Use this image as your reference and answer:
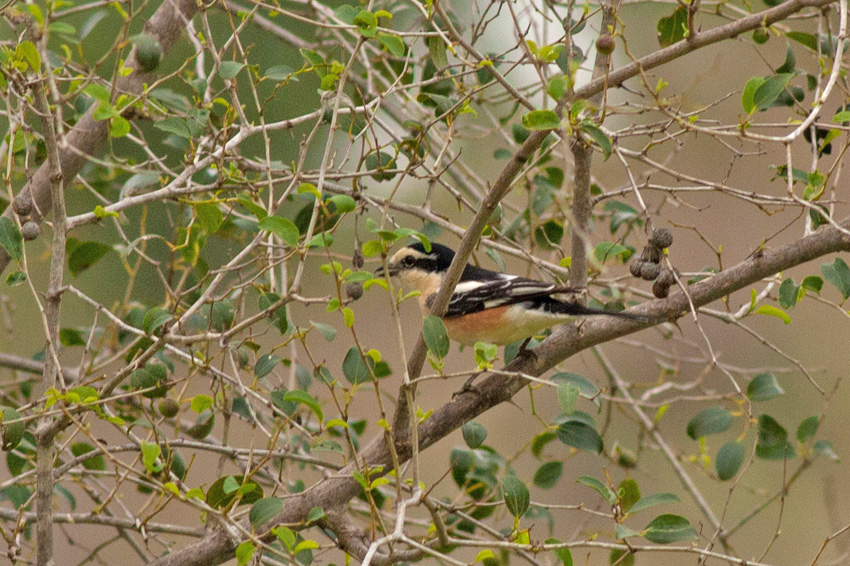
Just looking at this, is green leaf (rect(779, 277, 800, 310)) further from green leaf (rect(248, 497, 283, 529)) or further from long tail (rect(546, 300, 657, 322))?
green leaf (rect(248, 497, 283, 529))

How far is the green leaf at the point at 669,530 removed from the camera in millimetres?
2492

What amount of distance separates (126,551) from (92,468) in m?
5.97

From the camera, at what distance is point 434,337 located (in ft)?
8.07

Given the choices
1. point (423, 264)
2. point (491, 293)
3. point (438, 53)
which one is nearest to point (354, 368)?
point (438, 53)

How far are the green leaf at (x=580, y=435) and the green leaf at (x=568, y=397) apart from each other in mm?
539

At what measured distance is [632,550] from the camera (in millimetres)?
2361

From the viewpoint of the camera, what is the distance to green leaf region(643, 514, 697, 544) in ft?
8.18

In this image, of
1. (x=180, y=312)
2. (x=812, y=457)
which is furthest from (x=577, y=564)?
(x=180, y=312)

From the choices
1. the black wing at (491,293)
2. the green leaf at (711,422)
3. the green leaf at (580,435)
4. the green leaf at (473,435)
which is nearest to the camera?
the green leaf at (580,435)

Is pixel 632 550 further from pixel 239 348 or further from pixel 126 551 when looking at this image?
pixel 126 551

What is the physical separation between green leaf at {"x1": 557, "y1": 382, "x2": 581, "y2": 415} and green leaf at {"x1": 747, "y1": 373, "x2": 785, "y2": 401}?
1.10m

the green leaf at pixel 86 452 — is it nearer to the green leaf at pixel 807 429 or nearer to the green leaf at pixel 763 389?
the green leaf at pixel 763 389

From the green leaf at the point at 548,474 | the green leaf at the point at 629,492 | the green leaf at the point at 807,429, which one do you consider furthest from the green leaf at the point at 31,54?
the green leaf at the point at 807,429

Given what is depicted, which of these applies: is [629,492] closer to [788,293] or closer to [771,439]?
[771,439]
